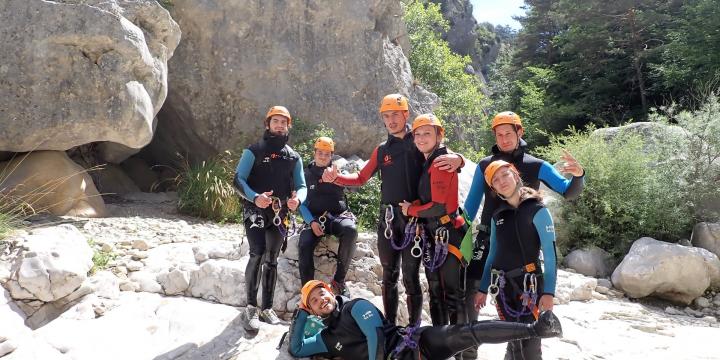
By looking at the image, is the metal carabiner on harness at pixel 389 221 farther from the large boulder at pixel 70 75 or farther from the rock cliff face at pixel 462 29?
the rock cliff face at pixel 462 29

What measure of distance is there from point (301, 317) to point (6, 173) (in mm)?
5524

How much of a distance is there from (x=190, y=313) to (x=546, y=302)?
3.27 m

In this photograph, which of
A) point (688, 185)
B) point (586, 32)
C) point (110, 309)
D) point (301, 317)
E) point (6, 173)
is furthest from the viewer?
point (586, 32)

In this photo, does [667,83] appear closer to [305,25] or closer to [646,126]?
[646,126]

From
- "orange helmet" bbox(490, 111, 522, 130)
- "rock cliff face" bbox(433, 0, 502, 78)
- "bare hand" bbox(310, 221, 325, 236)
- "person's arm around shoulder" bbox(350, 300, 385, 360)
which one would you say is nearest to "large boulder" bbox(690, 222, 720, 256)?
"orange helmet" bbox(490, 111, 522, 130)

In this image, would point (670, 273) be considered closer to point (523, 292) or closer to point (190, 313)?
point (523, 292)

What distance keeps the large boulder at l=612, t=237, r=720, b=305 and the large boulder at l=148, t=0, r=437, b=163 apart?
5560mm

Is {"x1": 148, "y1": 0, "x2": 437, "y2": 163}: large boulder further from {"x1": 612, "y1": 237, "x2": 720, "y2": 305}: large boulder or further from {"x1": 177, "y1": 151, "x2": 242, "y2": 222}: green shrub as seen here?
{"x1": 612, "y1": 237, "x2": 720, "y2": 305}: large boulder

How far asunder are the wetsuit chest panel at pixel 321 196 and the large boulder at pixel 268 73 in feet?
17.6

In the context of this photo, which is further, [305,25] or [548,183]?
[305,25]

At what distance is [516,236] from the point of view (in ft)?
11.6

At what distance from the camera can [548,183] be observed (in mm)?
3982

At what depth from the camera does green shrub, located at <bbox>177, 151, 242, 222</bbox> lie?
8336mm

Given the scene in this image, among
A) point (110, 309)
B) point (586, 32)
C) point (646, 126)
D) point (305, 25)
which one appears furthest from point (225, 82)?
point (586, 32)
